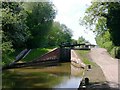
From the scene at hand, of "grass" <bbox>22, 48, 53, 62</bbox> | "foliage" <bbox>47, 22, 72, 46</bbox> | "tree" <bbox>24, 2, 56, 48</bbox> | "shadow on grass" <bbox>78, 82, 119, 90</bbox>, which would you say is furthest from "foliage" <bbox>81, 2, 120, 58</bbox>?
"foliage" <bbox>47, 22, 72, 46</bbox>

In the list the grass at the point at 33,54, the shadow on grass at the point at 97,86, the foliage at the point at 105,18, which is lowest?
the shadow on grass at the point at 97,86

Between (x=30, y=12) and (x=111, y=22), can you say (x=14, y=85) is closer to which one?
(x=111, y=22)

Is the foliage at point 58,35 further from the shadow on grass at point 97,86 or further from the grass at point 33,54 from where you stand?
the shadow on grass at point 97,86

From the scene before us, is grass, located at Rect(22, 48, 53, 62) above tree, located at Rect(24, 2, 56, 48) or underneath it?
underneath

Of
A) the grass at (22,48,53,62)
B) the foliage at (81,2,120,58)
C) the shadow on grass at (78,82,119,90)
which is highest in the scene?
the foliage at (81,2,120,58)

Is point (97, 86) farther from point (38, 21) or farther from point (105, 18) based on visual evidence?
point (38, 21)

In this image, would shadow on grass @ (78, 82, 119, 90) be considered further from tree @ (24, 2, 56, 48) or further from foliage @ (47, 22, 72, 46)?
foliage @ (47, 22, 72, 46)

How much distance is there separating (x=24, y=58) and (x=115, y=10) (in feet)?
37.0

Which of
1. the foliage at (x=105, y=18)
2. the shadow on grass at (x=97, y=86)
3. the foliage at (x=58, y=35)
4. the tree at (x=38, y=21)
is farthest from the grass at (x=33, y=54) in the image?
the shadow on grass at (x=97, y=86)

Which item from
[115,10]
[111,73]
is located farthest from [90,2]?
[111,73]

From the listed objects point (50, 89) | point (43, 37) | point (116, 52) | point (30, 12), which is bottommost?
point (50, 89)

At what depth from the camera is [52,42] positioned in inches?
1939

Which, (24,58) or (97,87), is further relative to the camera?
(24,58)

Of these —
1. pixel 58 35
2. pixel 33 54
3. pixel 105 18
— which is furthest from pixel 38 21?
pixel 58 35
